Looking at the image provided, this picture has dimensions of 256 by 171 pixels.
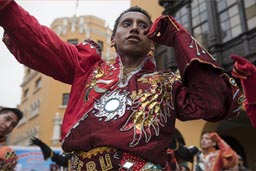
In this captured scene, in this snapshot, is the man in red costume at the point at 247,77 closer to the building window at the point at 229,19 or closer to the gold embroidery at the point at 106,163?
the gold embroidery at the point at 106,163

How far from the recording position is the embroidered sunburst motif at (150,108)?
155 centimetres

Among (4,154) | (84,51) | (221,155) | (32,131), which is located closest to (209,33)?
(221,155)

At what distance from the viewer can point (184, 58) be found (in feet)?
4.87

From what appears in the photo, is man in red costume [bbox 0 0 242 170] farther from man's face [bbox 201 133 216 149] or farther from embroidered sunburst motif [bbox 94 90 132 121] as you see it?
man's face [bbox 201 133 216 149]

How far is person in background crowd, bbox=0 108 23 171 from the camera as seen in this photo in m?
3.43

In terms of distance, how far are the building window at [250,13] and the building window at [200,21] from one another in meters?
1.48

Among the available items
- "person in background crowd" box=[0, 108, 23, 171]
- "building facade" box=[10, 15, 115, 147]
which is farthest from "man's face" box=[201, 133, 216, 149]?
"building facade" box=[10, 15, 115, 147]

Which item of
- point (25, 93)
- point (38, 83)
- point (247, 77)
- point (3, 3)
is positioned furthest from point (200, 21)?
point (25, 93)

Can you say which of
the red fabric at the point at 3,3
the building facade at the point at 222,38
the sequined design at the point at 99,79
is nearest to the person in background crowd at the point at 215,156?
the sequined design at the point at 99,79

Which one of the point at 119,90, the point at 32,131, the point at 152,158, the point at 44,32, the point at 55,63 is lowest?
the point at 152,158

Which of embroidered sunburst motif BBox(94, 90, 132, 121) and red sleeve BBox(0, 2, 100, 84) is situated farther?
embroidered sunburst motif BBox(94, 90, 132, 121)

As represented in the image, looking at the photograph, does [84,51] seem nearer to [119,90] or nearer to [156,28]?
[119,90]

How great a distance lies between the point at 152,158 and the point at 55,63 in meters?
0.68

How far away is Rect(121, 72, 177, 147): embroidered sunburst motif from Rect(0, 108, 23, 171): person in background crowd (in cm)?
216
